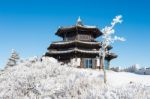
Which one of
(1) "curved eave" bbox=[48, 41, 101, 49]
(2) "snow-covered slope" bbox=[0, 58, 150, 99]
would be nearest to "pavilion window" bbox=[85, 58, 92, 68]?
(1) "curved eave" bbox=[48, 41, 101, 49]

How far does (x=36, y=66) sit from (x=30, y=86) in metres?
4.71

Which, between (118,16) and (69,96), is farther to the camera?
(118,16)

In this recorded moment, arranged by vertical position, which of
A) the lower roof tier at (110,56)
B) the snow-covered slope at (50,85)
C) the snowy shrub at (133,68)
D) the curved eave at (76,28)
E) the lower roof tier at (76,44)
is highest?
the curved eave at (76,28)

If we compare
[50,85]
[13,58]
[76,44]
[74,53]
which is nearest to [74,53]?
[74,53]

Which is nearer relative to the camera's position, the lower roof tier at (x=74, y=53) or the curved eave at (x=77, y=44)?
the lower roof tier at (x=74, y=53)

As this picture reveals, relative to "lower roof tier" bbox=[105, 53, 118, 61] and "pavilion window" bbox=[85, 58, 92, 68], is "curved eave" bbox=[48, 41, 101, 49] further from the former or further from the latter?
"lower roof tier" bbox=[105, 53, 118, 61]

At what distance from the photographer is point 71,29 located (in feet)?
164

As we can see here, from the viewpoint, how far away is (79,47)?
49.2 meters

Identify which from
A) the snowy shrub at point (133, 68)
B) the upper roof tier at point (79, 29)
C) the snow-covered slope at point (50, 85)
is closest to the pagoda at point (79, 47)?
the upper roof tier at point (79, 29)

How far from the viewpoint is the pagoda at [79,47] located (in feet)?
158

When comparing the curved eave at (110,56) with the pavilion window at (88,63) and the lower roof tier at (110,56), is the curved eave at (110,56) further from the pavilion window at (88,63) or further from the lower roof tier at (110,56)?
the pavilion window at (88,63)

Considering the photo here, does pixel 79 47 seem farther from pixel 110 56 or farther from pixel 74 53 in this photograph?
pixel 110 56

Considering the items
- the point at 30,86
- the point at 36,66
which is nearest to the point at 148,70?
the point at 36,66

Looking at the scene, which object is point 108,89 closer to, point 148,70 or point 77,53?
point 77,53
